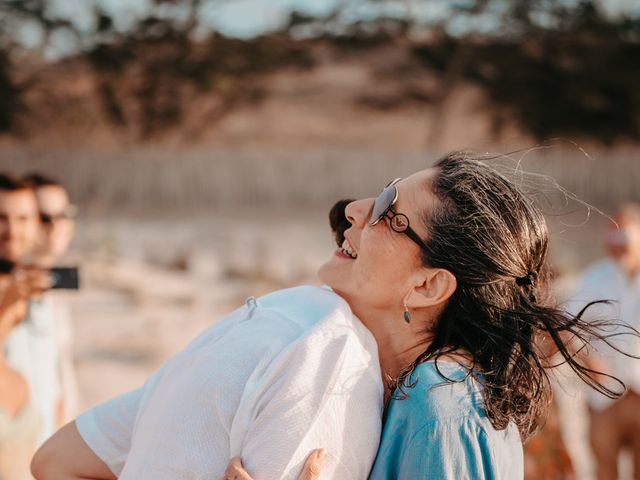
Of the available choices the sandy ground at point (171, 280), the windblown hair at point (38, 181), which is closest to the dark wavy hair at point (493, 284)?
the sandy ground at point (171, 280)

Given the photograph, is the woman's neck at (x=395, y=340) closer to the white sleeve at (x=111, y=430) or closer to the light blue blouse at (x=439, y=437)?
the light blue blouse at (x=439, y=437)

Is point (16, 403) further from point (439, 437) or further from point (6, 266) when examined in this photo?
point (439, 437)

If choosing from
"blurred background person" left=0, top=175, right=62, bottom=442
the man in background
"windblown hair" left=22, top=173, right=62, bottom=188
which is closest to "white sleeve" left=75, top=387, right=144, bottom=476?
"blurred background person" left=0, top=175, right=62, bottom=442

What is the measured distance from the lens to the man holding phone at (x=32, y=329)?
9.86ft

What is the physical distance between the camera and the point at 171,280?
13.7 metres

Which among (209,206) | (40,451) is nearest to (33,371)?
(40,451)

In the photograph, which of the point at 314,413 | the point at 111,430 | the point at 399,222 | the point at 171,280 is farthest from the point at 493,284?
the point at 171,280

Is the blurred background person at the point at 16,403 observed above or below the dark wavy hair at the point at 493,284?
below

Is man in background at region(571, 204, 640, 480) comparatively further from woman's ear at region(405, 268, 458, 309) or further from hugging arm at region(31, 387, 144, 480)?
hugging arm at region(31, 387, 144, 480)

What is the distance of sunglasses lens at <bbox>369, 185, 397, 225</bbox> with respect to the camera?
1.79 metres

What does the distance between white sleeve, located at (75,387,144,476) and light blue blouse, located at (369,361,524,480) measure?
1.76ft

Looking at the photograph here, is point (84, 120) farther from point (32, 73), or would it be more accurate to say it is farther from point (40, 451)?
point (40, 451)

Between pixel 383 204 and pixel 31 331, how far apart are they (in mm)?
1783

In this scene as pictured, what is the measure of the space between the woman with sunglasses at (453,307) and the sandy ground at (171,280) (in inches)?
18.5
